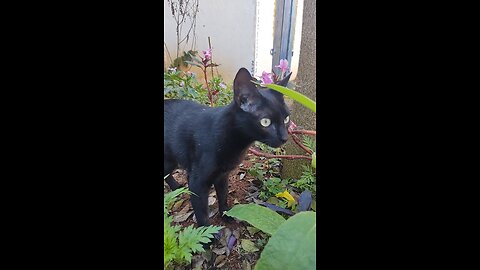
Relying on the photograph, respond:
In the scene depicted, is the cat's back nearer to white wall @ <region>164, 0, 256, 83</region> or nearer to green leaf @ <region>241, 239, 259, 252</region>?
white wall @ <region>164, 0, 256, 83</region>

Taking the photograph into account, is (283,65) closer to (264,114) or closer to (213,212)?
(264,114)

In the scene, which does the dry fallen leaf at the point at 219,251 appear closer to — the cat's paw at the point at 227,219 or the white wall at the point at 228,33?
the cat's paw at the point at 227,219

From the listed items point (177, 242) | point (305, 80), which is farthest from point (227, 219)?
point (305, 80)

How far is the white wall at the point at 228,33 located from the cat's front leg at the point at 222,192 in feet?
0.51

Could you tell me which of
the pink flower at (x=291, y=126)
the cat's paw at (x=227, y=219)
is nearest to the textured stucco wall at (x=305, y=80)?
the pink flower at (x=291, y=126)

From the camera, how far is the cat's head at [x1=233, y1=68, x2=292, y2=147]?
52 centimetres

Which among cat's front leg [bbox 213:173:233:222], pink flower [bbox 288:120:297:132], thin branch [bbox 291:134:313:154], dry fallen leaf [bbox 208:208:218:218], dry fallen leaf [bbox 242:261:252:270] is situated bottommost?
dry fallen leaf [bbox 242:261:252:270]

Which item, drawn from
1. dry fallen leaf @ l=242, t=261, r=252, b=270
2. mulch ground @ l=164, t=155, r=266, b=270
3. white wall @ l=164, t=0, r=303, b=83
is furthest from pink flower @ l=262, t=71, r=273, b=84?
dry fallen leaf @ l=242, t=261, r=252, b=270

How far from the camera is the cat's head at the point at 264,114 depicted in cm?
52

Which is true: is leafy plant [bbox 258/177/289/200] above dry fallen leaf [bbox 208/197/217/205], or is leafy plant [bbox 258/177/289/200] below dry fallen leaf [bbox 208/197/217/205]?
above
